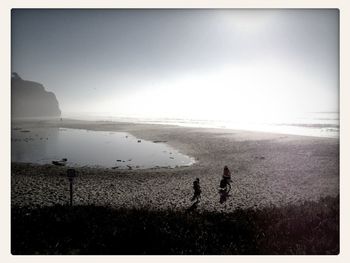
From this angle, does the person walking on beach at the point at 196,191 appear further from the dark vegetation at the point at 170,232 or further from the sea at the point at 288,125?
the sea at the point at 288,125

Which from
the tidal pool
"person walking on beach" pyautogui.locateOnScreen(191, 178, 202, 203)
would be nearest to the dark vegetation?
"person walking on beach" pyautogui.locateOnScreen(191, 178, 202, 203)

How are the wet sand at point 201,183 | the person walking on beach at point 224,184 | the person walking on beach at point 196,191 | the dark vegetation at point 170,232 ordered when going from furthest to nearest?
the person walking on beach at point 224,184, the wet sand at point 201,183, the person walking on beach at point 196,191, the dark vegetation at point 170,232

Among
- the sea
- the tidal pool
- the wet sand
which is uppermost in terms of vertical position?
the sea

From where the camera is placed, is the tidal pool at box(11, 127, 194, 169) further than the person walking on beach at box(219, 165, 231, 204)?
Yes

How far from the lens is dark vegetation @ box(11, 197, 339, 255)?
7.31 metres

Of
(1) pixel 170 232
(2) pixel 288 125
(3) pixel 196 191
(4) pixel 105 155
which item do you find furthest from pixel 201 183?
(2) pixel 288 125

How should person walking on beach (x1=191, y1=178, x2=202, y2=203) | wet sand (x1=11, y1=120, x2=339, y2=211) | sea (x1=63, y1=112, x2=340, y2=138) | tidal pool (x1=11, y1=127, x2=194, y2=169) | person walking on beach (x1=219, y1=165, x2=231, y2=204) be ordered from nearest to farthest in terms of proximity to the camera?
person walking on beach (x1=191, y1=178, x2=202, y2=203) < wet sand (x1=11, y1=120, x2=339, y2=211) < person walking on beach (x1=219, y1=165, x2=231, y2=204) < tidal pool (x1=11, y1=127, x2=194, y2=169) < sea (x1=63, y1=112, x2=340, y2=138)

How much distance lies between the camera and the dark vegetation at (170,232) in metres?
7.31

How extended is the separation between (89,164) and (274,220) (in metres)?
16.1

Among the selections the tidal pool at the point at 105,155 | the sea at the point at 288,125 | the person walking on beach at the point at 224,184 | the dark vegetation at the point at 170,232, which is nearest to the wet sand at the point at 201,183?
the person walking on beach at the point at 224,184

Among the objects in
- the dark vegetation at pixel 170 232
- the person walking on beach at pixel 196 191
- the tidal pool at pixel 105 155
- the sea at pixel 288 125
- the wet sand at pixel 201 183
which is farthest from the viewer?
the sea at pixel 288 125

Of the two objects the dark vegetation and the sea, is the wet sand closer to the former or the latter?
the dark vegetation

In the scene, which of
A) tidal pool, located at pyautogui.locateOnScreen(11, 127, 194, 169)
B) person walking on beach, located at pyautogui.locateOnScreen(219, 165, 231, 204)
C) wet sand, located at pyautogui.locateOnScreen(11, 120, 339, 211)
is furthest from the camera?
tidal pool, located at pyautogui.locateOnScreen(11, 127, 194, 169)
